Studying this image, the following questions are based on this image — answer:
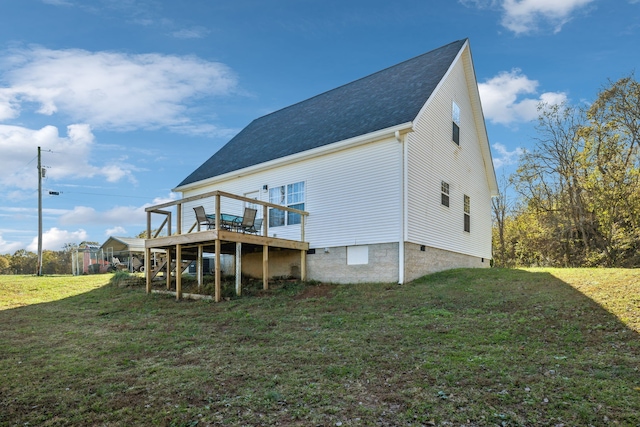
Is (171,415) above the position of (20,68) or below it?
below

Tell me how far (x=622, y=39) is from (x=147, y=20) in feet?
53.4

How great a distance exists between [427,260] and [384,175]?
2.97 metres

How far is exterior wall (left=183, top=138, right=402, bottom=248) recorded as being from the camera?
40.8 feet

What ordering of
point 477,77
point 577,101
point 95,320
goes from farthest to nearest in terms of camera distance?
point 577,101, point 477,77, point 95,320

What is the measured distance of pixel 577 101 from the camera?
839 inches

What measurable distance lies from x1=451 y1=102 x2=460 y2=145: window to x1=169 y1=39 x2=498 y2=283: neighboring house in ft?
0.12

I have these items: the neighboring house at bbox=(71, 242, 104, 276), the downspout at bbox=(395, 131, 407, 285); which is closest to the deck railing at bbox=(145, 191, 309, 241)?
the downspout at bbox=(395, 131, 407, 285)

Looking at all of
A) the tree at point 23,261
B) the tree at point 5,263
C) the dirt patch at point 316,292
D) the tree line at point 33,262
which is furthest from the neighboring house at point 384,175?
the tree at point 5,263

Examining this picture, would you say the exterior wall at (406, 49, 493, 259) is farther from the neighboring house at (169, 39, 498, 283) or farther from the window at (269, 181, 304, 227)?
the window at (269, 181, 304, 227)

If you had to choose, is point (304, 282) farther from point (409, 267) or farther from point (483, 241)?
point (483, 241)

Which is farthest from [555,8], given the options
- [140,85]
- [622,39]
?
[140,85]

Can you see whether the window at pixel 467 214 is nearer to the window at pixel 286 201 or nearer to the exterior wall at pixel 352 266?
the exterior wall at pixel 352 266

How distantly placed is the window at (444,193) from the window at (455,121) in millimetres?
1909

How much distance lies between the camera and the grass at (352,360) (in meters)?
4.64
